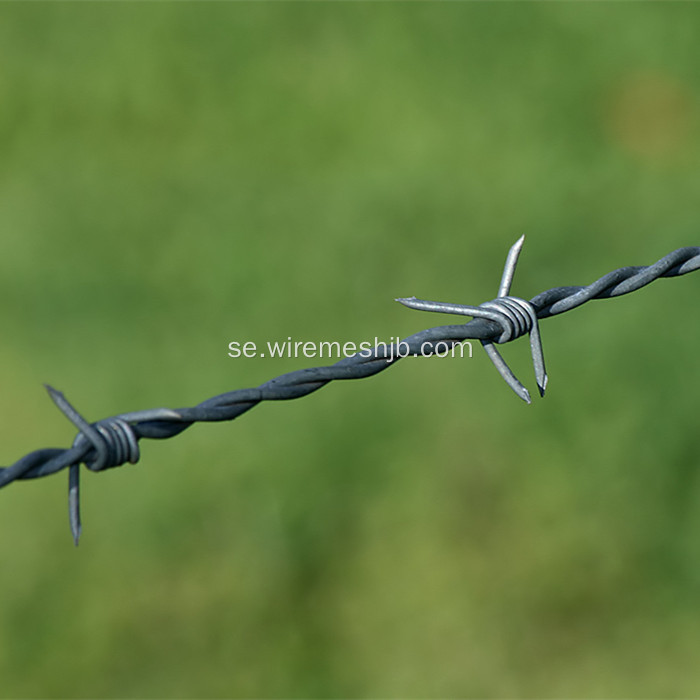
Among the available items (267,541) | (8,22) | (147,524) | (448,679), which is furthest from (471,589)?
(8,22)

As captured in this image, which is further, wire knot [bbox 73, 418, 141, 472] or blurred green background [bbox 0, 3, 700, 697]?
blurred green background [bbox 0, 3, 700, 697]

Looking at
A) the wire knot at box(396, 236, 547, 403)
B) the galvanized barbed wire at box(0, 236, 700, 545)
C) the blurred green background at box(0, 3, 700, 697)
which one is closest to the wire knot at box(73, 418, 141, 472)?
the galvanized barbed wire at box(0, 236, 700, 545)

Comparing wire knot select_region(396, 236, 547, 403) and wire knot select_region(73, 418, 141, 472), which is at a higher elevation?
wire knot select_region(396, 236, 547, 403)

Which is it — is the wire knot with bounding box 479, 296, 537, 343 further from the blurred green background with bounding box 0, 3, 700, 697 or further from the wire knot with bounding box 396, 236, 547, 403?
the blurred green background with bounding box 0, 3, 700, 697

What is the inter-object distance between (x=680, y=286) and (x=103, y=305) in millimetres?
2757

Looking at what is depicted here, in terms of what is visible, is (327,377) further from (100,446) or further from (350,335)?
(350,335)

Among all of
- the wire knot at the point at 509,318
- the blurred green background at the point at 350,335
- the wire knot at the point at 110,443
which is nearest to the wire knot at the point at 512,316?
the wire knot at the point at 509,318

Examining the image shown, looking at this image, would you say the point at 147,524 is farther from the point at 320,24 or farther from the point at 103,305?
the point at 320,24

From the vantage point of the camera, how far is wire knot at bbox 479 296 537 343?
4.59ft

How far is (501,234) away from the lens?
183 inches

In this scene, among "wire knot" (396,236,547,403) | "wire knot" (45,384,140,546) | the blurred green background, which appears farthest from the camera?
the blurred green background

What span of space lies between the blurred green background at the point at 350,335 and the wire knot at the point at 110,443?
1.95m

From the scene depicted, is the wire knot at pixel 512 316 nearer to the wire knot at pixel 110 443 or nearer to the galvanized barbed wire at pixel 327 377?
the galvanized barbed wire at pixel 327 377

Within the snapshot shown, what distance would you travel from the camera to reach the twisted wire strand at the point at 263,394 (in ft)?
3.56
